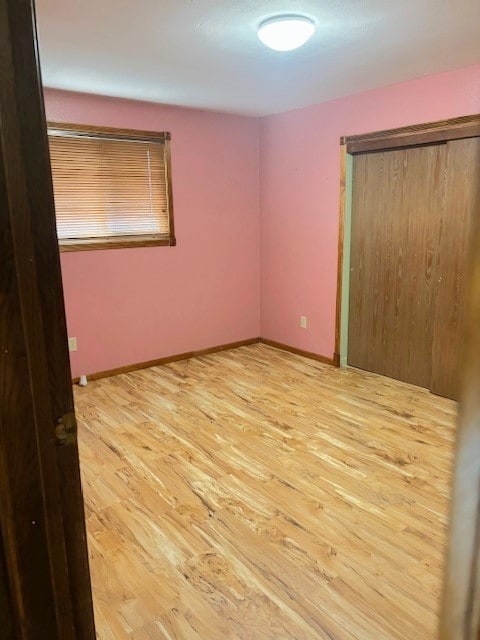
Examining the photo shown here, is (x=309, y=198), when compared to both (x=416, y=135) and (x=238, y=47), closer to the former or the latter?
(x=416, y=135)

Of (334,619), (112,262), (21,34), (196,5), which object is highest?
(196,5)

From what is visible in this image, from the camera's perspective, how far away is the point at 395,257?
3.65 meters

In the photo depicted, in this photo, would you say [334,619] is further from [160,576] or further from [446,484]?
[446,484]

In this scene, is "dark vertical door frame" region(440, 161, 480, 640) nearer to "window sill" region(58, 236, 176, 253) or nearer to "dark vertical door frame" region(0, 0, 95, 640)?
"dark vertical door frame" region(0, 0, 95, 640)

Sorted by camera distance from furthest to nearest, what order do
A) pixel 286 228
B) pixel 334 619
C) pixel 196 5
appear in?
1. pixel 286 228
2. pixel 196 5
3. pixel 334 619

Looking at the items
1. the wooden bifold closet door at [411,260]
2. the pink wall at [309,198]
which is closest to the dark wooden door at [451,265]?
the wooden bifold closet door at [411,260]

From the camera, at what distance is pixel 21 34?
0.68 metres

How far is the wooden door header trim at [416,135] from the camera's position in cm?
303

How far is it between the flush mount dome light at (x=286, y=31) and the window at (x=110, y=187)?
6.17 ft

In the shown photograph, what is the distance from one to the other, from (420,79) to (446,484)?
262 cm

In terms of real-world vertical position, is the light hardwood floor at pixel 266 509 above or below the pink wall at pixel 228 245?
below

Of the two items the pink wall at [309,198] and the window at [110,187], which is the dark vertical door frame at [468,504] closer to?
the pink wall at [309,198]

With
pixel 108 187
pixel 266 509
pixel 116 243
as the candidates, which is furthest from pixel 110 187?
pixel 266 509

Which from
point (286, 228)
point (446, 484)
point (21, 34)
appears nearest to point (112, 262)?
point (286, 228)
